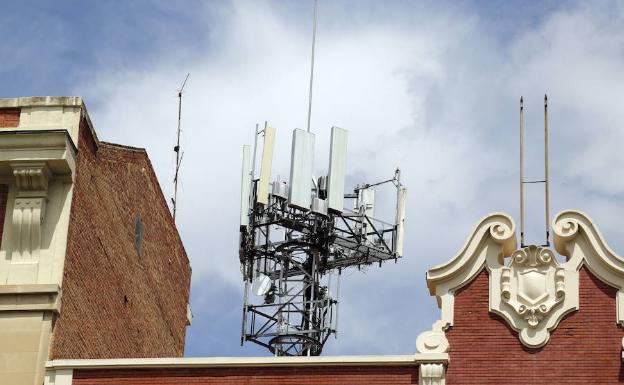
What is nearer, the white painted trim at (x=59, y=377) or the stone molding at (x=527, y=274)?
the stone molding at (x=527, y=274)

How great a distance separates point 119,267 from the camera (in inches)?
1432

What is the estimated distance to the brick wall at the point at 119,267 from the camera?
3266 centimetres

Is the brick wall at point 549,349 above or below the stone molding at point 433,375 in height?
above

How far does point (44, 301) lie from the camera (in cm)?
3083

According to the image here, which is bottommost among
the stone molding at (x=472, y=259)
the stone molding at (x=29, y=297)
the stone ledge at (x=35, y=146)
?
the stone molding at (x=29, y=297)

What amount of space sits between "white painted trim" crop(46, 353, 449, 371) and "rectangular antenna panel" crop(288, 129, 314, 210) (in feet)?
37.4

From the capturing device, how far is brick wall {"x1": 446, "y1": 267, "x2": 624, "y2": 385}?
2872cm

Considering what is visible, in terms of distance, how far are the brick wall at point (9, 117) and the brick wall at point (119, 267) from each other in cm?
127

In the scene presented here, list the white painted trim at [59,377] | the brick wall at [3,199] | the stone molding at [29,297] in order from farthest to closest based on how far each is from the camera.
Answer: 1. the brick wall at [3,199]
2. the stone molding at [29,297]
3. the white painted trim at [59,377]

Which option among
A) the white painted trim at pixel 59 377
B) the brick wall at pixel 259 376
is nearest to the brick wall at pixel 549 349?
the brick wall at pixel 259 376

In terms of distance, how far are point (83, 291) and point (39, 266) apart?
6.72 ft

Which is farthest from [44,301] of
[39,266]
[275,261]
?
[275,261]

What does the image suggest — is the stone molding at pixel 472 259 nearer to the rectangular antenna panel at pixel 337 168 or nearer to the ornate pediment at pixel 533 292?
the ornate pediment at pixel 533 292

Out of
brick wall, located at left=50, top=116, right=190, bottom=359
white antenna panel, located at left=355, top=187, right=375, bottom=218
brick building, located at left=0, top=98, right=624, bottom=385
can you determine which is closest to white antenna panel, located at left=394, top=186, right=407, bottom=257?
white antenna panel, located at left=355, top=187, right=375, bottom=218
